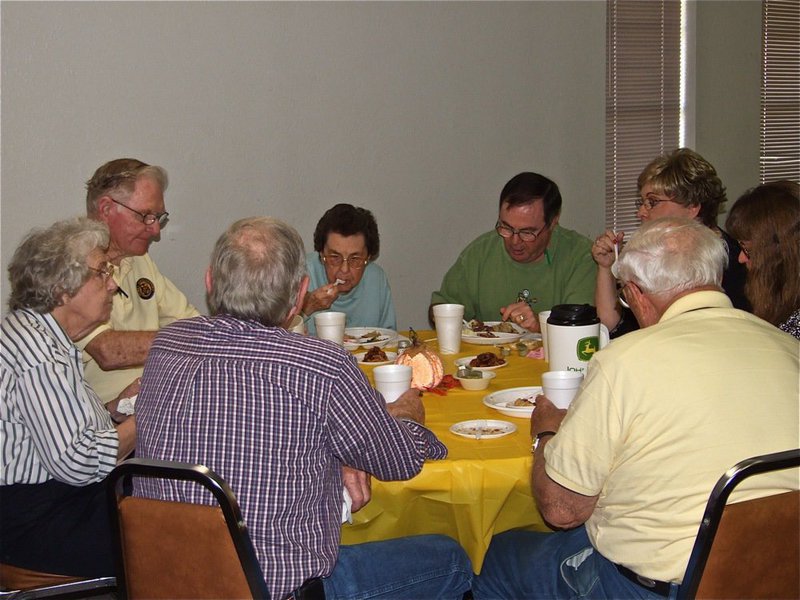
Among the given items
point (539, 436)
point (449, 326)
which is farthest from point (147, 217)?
point (539, 436)

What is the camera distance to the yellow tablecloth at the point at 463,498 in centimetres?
212

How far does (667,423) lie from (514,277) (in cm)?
237

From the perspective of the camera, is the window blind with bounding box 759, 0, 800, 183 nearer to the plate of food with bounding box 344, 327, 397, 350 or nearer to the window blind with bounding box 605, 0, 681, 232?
the window blind with bounding box 605, 0, 681, 232

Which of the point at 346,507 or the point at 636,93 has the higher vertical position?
the point at 636,93

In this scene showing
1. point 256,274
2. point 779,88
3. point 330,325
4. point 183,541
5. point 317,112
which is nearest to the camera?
point 183,541

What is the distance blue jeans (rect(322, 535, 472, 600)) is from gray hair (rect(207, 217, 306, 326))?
0.61m

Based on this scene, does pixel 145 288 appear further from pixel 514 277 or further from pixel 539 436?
pixel 539 436

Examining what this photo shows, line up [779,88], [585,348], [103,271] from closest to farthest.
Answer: [103,271], [585,348], [779,88]

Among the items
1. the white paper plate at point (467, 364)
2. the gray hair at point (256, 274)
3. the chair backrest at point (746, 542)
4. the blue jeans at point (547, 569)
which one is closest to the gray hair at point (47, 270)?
the gray hair at point (256, 274)

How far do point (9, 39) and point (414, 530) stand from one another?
3155 millimetres

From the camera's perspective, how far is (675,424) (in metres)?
1.75

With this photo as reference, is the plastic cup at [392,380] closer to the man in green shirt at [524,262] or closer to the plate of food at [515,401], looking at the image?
the plate of food at [515,401]

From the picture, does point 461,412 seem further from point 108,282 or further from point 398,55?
point 398,55

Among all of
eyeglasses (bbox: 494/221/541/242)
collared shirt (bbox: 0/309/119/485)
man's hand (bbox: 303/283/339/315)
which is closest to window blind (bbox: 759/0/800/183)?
eyeglasses (bbox: 494/221/541/242)
